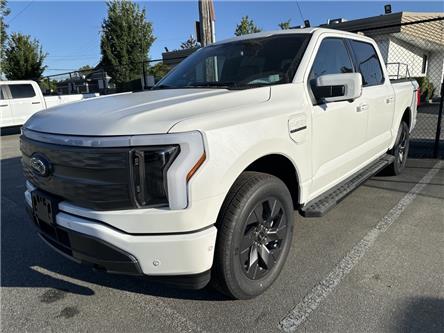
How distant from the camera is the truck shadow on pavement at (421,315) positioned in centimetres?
223

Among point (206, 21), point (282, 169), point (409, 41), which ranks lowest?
point (282, 169)

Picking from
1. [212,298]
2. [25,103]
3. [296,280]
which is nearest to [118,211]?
[212,298]

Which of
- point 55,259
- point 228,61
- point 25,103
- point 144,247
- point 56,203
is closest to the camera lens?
point 144,247

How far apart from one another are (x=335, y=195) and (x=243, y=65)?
1483 mm

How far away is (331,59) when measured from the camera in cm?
350

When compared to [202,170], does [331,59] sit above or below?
above

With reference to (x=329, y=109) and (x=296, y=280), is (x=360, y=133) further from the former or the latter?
(x=296, y=280)

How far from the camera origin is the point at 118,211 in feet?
6.66

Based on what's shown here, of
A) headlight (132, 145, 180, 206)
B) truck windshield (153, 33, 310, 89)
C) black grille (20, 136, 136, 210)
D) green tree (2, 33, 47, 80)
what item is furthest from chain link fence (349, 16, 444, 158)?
green tree (2, 33, 47, 80)

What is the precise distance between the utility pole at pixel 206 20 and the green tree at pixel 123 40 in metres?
14.2

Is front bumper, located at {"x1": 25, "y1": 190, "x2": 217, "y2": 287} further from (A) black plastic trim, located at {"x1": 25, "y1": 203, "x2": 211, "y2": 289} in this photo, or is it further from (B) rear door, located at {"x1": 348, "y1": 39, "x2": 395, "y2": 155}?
(B) rear door, located at {"x1": 348, "y1": 39, "x2": 395, "y2": 155}

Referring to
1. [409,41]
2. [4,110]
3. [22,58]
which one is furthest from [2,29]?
[409,41]

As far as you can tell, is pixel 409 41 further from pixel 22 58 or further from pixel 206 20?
pixel 22 58

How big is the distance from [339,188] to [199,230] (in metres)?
1.97
